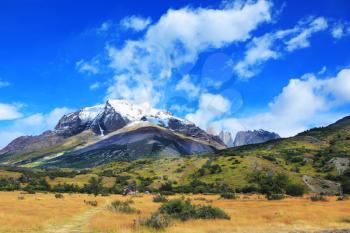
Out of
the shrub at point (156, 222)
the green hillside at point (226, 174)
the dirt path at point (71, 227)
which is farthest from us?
the green hillside at point (226, 174)

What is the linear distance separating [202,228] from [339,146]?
164 meters

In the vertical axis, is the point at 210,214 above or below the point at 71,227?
above

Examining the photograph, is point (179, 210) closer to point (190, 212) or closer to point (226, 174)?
point (190, 212)

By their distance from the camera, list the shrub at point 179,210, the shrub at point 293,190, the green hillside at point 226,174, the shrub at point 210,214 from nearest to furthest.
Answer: the shrub at point 179,210
the shrub at point 210,214
the shrub at point 293,190
the green hillside at point 226,174

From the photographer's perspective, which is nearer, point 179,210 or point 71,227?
point 71,227

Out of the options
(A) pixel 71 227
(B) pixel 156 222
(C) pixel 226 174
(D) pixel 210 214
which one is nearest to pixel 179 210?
(D) pixel 210 214

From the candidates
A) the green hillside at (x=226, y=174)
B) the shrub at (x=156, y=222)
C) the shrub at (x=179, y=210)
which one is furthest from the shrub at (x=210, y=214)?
the green hillside at (x=226, y=174)

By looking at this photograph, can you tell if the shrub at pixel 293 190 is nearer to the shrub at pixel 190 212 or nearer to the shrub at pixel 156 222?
the shrub at pixel 190 212

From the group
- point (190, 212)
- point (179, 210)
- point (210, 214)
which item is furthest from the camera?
point (179, 210)

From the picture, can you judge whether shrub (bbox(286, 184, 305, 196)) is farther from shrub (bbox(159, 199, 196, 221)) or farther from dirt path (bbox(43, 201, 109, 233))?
dirt path (bbox(43, 201, 109, 233))

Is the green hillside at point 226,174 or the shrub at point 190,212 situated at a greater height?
the green hillside at point 226,174

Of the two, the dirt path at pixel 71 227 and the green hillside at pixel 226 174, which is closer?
the dirt path at pixel 71 227

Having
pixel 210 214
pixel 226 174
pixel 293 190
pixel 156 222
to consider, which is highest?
pixel 226 174

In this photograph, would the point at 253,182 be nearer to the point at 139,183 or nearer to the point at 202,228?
the point at 139,183
